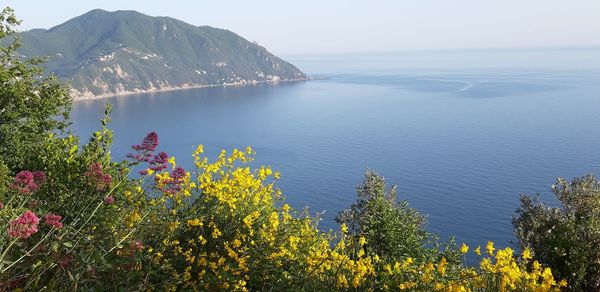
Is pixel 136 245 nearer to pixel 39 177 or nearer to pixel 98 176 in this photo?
pixel 98 176

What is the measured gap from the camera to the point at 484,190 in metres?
90.2

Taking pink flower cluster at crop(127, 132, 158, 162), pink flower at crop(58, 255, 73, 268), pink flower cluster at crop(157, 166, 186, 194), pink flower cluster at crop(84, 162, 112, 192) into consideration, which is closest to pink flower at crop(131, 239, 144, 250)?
pink flower at crop(58, 255, 73, 268)

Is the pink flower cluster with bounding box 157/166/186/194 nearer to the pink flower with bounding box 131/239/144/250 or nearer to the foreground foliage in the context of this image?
the foreground foliage

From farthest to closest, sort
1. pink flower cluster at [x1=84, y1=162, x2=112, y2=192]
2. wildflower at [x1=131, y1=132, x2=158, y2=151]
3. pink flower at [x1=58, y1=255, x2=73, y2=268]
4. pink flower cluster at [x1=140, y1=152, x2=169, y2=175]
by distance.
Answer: pink flower cluster at [x1=140, y1=152, x2=169, y2=175] → wildflower at [x1=131, y1=132, x2=158, y2=151] → pink flower cluster at [x1=84, y1=162, x2=112, y2=192] → pink flower at [x1=58, y1=255, x2=73, y2=268]

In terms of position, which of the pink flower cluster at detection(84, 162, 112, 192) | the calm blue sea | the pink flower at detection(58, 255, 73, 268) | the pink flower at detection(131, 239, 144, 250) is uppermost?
the pink flower cluster at detection(84, 162, 112, 192)

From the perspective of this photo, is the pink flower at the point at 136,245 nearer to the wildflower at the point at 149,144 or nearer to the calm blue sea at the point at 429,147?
the wildflower at the point at 149,144

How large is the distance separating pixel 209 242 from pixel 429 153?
115 metres

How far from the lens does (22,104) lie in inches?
792

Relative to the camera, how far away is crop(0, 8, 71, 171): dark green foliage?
19500 millimetres

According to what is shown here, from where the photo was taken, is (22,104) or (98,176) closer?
(98,176)

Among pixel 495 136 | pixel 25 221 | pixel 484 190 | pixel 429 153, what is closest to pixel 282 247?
pixel 25 221

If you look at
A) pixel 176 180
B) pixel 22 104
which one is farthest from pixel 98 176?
pixel 22 104

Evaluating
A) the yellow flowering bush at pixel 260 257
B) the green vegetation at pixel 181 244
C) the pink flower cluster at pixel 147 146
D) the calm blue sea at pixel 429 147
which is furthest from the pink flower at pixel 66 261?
the calm blue sea at pixel 429 147

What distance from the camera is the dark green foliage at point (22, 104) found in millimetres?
19500
